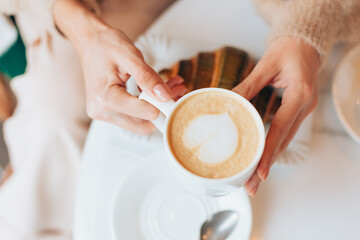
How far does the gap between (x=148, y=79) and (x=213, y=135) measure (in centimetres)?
13

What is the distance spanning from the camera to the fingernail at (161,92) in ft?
1.25

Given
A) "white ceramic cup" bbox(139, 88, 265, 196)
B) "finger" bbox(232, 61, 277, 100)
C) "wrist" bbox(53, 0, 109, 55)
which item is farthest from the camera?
"wrist" bbox(53, 0, 109, 55)

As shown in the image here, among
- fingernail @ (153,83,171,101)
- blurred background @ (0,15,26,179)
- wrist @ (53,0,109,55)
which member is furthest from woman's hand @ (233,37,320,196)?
blurred background @ (0,15,26,179)

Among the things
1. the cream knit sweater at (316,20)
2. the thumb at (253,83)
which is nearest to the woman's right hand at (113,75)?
the thumb at (253,83)

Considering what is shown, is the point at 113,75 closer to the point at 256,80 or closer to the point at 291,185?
Result: the point at 256,80

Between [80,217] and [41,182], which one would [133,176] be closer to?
[80,217]

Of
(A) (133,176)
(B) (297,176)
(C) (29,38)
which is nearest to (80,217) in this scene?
(A) (133,176)

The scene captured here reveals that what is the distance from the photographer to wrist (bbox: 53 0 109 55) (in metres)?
0.57

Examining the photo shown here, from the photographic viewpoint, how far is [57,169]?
80cm

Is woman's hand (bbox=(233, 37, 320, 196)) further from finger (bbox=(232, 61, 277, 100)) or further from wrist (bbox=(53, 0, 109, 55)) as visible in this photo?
wrist (bbox=(53, 0, 109, 55))

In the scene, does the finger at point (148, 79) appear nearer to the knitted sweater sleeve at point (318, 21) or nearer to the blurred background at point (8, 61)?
the knitted sweater sleeve at point (318, 21)

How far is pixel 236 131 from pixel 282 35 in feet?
0.78

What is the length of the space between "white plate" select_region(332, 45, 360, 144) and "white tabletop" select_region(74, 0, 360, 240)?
0.03m

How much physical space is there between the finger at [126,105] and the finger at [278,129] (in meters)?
0.16
